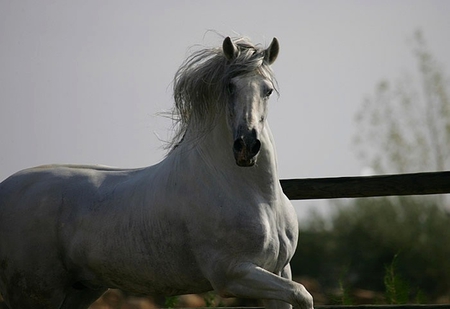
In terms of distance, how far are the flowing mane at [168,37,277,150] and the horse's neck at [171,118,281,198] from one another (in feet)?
0.29

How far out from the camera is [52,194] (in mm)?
5367

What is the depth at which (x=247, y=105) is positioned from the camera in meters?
4.47

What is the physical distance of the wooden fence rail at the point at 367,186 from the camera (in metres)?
5.84

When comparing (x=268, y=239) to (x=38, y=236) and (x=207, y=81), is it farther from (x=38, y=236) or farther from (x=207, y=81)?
(x=38, y=236)

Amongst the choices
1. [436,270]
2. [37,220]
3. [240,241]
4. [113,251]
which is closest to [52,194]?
[37,220]

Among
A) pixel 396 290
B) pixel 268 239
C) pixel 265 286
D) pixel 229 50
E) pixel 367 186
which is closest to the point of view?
pixel 265 286

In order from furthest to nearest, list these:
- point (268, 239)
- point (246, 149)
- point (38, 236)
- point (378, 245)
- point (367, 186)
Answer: point (378, 245) → point (367, 186) → point (38, 236) → point (268, 239) → point (246, 149)

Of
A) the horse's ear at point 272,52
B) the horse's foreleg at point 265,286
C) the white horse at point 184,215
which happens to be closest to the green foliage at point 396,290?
the white horse at point 184,215

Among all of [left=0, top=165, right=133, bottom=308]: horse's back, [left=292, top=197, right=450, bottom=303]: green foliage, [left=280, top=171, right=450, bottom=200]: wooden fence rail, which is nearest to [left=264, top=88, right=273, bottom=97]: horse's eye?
→ [left=0, top=165, right=133, bottom=308]: horse's back

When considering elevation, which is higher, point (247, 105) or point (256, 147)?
point (247, 105)

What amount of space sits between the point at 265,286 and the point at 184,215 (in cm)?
66

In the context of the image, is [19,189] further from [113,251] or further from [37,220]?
[113,251]

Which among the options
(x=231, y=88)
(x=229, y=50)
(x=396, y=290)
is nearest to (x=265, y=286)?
(x=231, y=88)

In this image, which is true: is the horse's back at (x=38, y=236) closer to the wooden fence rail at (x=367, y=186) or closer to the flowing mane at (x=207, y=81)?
the flowing mane at (x=207, y=81)
